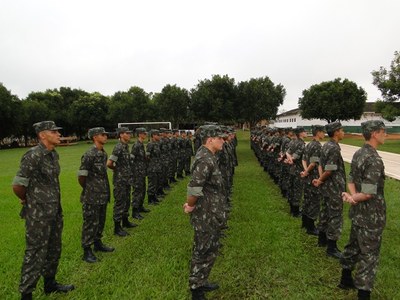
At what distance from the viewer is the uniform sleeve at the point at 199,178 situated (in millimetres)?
3838

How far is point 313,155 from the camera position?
6086 mm

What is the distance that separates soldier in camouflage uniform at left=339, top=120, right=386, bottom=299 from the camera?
366cm

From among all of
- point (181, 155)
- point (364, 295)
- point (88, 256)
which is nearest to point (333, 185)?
point (364, 295)

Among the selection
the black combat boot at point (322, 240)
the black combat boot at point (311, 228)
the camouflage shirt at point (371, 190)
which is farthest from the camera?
the black combat boot at point (311, 228)

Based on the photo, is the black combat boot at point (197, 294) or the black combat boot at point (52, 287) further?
the black combat boot at point (52, 287)

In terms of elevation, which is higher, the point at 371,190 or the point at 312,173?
the point at 371,190

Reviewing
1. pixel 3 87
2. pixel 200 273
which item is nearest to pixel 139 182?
pixel 200 273

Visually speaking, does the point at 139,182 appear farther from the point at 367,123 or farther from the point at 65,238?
the point at 367,123

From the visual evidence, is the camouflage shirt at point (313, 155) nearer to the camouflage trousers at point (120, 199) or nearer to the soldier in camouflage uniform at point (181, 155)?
the camouflage trousers at point (120, 199)

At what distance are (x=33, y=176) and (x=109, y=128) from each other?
176 feet

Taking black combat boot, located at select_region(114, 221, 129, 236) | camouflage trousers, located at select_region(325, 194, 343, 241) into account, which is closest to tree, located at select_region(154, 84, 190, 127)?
black combat boot, located at select_region(114, 221, 129, 236)

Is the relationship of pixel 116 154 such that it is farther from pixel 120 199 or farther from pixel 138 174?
pixel 138 174

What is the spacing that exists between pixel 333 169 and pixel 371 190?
152 cm

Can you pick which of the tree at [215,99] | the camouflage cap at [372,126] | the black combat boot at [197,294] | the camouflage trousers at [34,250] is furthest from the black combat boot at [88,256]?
the tree at [215,99]
